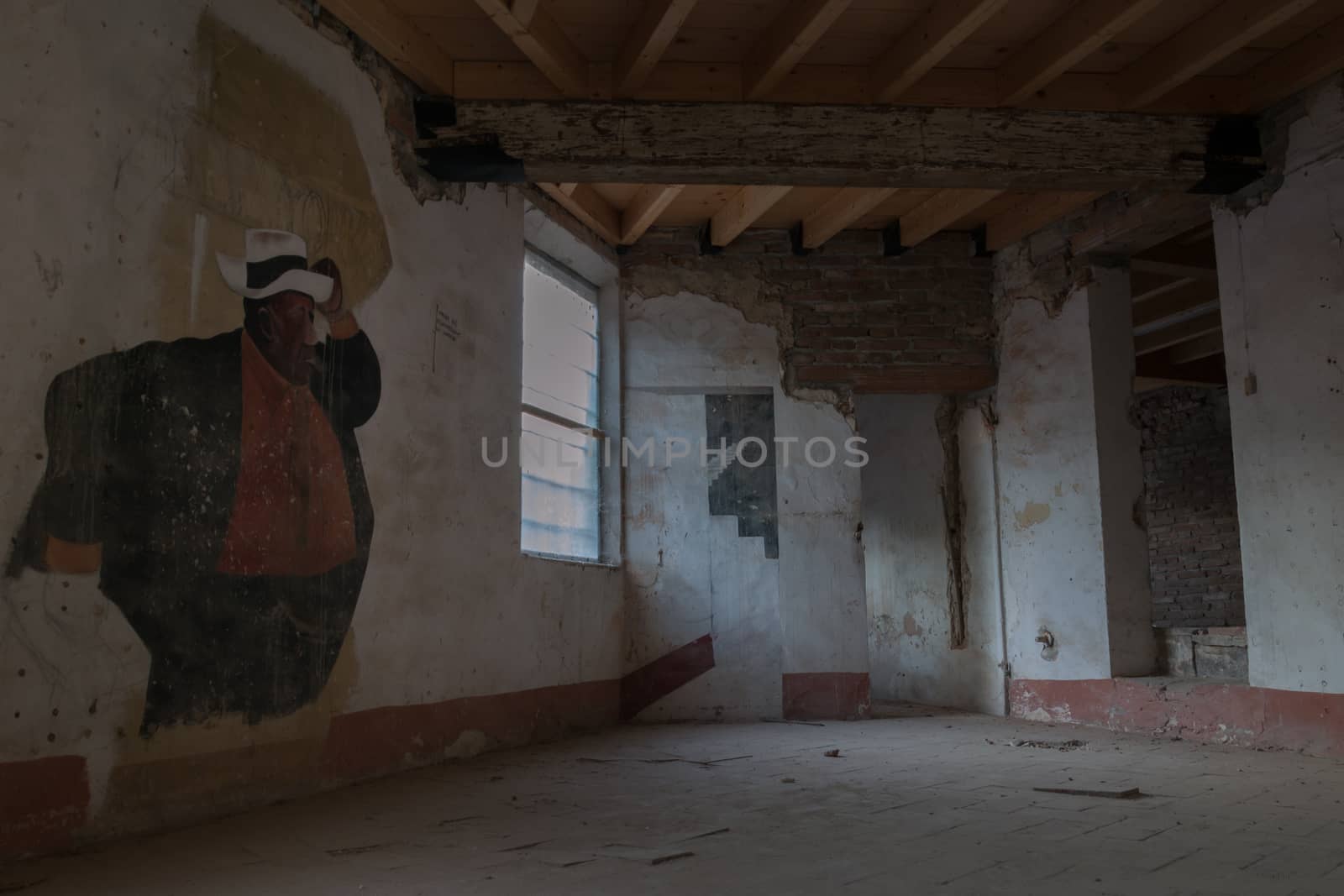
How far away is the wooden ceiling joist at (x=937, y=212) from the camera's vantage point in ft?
19.7

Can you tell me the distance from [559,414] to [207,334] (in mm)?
3091

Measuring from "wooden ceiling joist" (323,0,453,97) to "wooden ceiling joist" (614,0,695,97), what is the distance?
818 millimetres

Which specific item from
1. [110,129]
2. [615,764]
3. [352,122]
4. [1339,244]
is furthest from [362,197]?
[1339,244]

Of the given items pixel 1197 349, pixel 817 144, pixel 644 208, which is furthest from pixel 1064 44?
pixel 1197 349

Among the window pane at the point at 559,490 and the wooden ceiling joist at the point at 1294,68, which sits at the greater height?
the wooden ceiling joist at the point at 1294,68

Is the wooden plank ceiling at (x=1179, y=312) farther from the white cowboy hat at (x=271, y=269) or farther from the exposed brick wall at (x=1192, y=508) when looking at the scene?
the white cowboy hat at (x=271, y=269)

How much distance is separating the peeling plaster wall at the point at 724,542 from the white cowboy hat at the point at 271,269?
10.6 ft

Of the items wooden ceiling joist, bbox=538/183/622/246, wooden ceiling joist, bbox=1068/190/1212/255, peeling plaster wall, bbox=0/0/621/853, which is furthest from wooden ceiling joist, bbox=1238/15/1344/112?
peeling plaster wall, bbox=0/0/621/853

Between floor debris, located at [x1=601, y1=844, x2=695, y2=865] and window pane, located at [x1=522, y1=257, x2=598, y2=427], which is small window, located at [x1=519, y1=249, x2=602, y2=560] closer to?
window pane, located at [x1=522, y1=257, x2=598, y2=427]

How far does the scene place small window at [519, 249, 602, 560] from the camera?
579 centimetres

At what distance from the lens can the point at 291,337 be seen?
357cm

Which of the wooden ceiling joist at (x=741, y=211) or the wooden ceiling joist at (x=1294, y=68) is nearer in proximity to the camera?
the wooden ceiling joist at (x=1294, y=68)

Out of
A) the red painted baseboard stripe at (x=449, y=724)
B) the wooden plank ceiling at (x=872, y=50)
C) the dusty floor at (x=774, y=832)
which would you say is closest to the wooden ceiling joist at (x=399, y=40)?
the wooden plank ceiling at (x=872, y=50)

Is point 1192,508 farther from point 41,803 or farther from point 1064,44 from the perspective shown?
point 41,803
